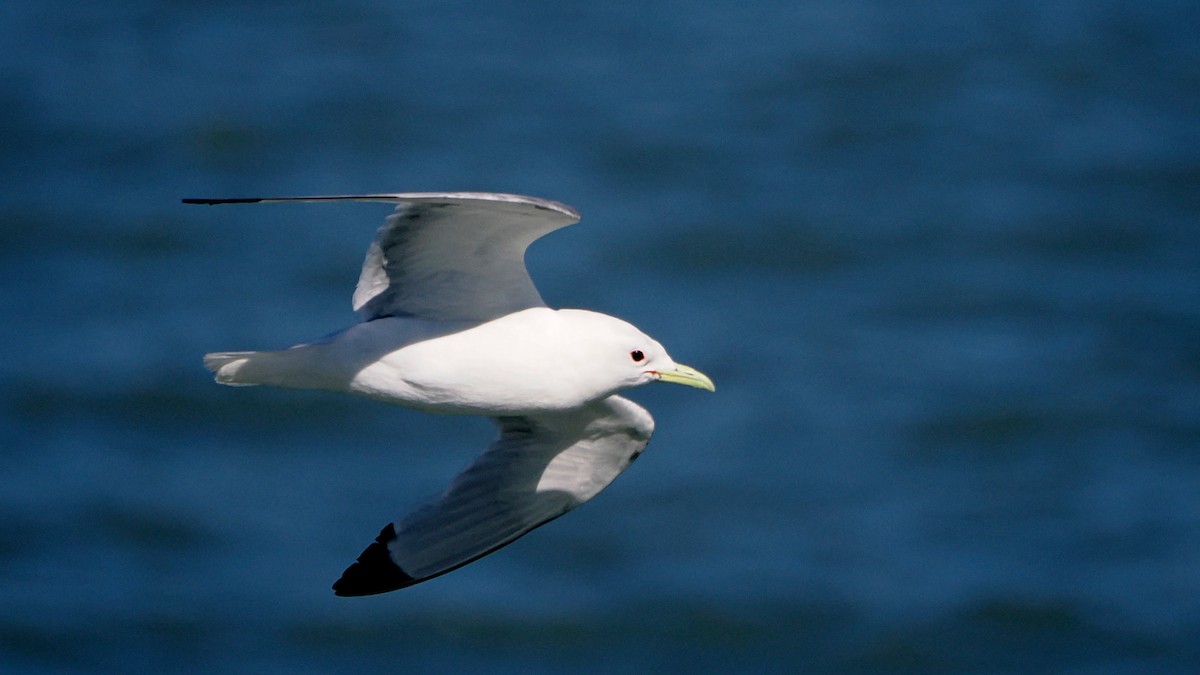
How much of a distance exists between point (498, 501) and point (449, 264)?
154 cm

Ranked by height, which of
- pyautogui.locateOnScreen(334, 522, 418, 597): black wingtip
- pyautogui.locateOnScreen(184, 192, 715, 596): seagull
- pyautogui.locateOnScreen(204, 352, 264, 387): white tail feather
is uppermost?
pyautogui.locateOnScreen(184, 192, 715, 596): seagull

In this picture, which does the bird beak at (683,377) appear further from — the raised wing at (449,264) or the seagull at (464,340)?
the raised wing at (449,264)

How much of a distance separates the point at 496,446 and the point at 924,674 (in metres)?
8.32

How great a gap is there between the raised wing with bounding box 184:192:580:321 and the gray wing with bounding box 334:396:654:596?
1.13 metres

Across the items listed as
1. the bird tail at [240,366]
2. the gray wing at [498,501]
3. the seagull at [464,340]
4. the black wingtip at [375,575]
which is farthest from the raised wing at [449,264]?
the black wingtip at [375,575]

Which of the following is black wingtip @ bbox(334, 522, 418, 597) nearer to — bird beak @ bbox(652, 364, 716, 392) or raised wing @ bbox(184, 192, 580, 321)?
raised wing @ bbox(184, 192, 580, 321)

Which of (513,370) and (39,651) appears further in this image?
(39,651)

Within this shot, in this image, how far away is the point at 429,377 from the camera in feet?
22.9

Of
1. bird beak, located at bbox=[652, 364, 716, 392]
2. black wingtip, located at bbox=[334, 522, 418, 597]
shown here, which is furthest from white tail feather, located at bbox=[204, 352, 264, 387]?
bird beak, located at bbox=[652, 364, 716, 392]

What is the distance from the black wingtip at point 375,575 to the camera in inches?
323

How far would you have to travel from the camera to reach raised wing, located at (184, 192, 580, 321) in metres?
6.94

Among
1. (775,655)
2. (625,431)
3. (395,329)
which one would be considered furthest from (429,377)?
(775,655)

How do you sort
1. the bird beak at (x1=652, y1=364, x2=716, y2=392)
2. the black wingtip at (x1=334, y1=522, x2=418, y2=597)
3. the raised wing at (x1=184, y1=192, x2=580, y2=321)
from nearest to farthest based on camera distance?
the raised wing at (x1=184, y1=192, x2=580, y2=321), the bird beak at (x1=652, y1=364, x2=716, y2=392), the black wingtip at (x1=334, y1=522, x2=418, y2=597)

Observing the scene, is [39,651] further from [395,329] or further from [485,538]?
[395,329]
